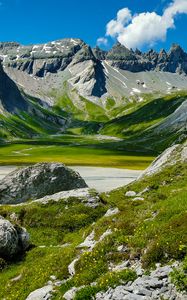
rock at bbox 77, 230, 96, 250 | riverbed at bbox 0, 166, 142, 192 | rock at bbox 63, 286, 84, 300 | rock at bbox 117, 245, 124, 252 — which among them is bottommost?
riverbed at bbox 0, 166, 142, 192

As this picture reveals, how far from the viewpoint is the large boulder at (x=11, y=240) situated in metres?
27.0

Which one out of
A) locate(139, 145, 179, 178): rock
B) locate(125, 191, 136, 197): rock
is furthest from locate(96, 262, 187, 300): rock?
locate(139, 145, 179, 178): rock

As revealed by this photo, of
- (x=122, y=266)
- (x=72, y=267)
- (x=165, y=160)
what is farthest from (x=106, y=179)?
(x=122, y=266)

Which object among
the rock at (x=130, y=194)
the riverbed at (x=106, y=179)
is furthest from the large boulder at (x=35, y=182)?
the riverbed at (x=106, y=179)

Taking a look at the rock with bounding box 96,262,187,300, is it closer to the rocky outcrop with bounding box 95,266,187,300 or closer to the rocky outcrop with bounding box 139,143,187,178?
the rocky outcrop with bounding box 95,266,187,300

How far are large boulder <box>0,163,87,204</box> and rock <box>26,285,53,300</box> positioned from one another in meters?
27.3

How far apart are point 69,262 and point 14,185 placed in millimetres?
26870

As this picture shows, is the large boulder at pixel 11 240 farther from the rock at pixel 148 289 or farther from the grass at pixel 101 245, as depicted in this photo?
the rock at pixel 148 289

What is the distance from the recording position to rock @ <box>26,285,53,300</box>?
19.4 meters

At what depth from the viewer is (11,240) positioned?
2738 cm

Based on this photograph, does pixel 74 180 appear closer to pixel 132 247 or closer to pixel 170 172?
pixel 170 172

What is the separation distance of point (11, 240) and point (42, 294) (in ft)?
27.7

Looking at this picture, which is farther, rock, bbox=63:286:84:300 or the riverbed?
the riverbed

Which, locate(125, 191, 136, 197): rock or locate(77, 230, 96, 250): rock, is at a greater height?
locate(125, 191, 136, 197): rock
